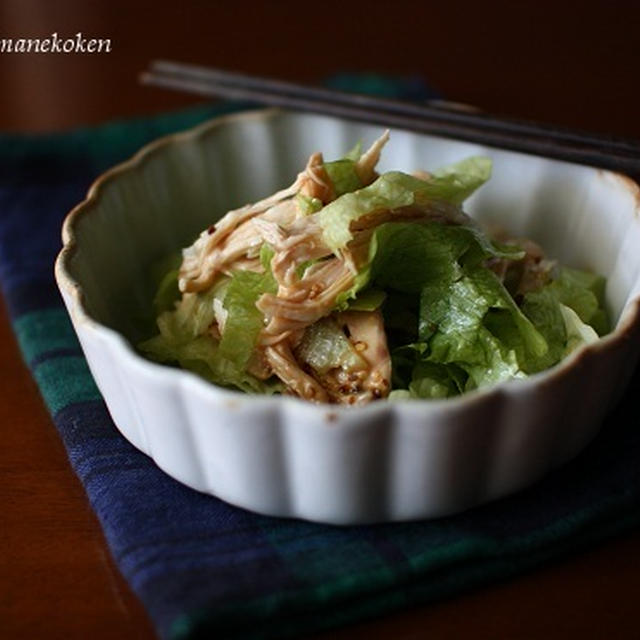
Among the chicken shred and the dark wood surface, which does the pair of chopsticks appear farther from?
the dark wood surface

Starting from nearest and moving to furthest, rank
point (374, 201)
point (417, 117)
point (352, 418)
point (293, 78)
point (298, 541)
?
point (352, 418)
point (298, 541)
point (374, 201)
point (417, 117)
point (293, 78)

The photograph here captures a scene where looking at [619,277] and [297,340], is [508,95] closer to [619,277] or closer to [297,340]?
[619,277]

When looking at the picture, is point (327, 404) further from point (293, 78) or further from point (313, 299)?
point (293, 78)

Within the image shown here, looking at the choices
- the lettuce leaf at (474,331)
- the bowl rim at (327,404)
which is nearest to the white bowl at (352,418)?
the bowl rim at (327,404)

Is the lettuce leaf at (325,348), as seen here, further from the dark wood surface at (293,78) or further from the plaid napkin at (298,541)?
the dark wood surface at (293,78)
